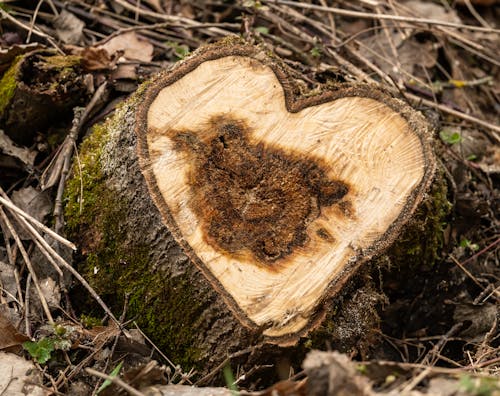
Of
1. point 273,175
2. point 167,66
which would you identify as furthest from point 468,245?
point 167,66

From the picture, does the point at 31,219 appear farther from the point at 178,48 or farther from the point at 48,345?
the point at 178,48

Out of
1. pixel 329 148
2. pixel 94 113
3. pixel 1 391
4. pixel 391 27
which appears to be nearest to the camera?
pixel 1 391

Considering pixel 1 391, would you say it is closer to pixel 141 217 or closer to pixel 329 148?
pixel 141 217

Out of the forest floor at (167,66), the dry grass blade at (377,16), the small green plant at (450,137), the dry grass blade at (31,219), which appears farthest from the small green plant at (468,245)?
the dry grass blade at (31,219)

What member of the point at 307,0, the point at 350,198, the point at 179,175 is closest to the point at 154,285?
the point at 179,175

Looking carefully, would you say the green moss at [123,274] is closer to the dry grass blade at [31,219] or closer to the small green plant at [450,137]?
the dry grass blade at [31,219]

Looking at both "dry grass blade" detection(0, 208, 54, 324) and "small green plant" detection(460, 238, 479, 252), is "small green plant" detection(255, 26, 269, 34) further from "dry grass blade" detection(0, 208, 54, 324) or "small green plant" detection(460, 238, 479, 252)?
"dry grass blade" detection(0, 208, 54, 324)

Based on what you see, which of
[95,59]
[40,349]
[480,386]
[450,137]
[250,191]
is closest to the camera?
Answer: [480,386]
